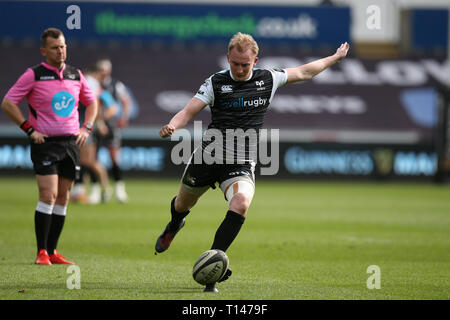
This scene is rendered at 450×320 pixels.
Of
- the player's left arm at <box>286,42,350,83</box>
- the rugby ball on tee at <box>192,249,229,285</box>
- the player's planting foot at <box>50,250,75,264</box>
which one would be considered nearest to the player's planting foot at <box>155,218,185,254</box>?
the player's planting foot at <box>50,250,75,264</box>

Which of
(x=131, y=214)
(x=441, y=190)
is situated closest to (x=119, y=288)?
(x=131, y=214)

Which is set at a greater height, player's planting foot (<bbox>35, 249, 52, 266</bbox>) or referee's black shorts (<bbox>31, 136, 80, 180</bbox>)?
referee's black shorts (<bbox>31, 136, 80, 180</bbox>)

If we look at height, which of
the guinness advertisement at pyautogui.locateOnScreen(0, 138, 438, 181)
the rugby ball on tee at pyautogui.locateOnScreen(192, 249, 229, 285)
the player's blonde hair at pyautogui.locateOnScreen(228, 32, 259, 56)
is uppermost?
the player's blonde hair at pyautogui.locateOnScreen(228, 32, 259, 56)

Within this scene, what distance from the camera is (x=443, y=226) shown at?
41.1ft

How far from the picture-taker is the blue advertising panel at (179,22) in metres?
28.4

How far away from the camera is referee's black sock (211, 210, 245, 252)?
Result: 6539 mm

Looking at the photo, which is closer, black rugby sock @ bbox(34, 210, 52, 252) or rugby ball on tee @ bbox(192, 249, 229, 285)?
rugby ball on tee @ bbox(192, 249, 229, 285)

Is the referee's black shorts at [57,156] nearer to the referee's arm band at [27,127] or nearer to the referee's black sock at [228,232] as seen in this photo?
the referee's arm band at [27,127]

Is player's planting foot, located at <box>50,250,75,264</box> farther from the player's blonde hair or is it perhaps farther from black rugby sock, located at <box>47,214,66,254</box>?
the player's blonde hair

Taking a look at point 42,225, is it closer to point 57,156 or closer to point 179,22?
point 57,156

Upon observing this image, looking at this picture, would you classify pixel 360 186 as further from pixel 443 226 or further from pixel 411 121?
pixel 443 226

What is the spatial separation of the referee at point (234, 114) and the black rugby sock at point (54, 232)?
1700 mm

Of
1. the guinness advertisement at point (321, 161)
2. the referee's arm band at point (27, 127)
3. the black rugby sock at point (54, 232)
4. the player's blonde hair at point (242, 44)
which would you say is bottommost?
the guinness advertisement at point (321, 161)

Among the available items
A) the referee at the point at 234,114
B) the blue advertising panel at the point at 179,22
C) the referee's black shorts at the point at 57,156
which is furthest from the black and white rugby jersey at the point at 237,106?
the blue advertising panel at the point at 179,22
